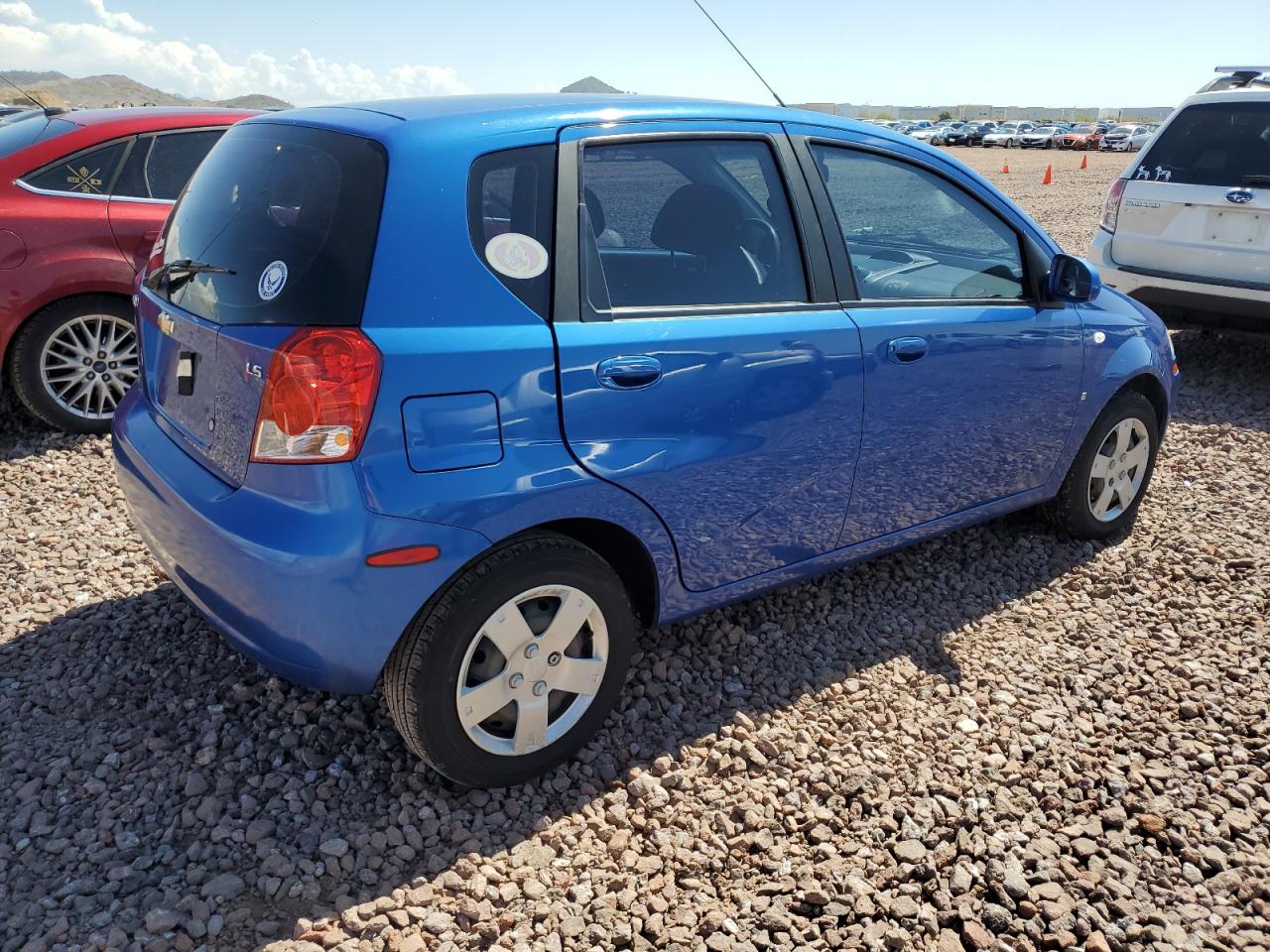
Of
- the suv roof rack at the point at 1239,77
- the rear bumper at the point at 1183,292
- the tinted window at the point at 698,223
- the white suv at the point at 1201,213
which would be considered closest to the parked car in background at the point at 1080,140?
the suv roof rack at the point at 1239,77

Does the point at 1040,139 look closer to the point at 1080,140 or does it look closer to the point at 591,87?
the point at 1080,140

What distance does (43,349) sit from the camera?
17.4ft

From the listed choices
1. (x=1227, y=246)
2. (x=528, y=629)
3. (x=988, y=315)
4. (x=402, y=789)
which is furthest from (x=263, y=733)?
(x=1227, y=246)

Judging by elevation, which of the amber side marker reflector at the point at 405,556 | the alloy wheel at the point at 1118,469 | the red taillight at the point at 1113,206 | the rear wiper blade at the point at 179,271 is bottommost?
the alloy wheel at the point at 1118,469

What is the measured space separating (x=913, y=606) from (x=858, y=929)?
1.75 m

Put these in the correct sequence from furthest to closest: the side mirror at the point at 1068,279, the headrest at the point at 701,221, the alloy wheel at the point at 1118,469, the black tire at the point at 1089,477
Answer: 1. the alloy wheel at the point at 1118,469
2. the black tire at the point at 1089,477
3. the side mirror at the point at 1068,279
4. the headrest at the point at 701,221

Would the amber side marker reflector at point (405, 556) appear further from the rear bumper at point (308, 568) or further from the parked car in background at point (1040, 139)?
the parked car in background at point (1040, 139)

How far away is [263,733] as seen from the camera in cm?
304

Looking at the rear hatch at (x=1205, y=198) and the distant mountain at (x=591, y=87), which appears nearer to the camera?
the distant mountain at (x=591, y=87)

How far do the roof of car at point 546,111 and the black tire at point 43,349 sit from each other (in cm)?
294

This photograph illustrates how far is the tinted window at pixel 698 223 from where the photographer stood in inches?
113

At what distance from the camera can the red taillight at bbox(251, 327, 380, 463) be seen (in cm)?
234

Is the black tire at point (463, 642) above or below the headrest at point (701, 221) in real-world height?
below

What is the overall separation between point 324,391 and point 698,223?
1389mm
